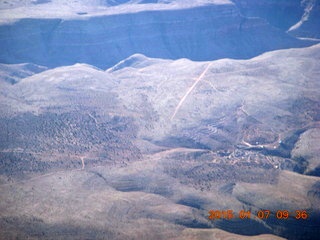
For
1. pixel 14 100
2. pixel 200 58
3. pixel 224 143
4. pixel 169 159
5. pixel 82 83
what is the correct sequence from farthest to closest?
pixel 200 58 → pixel 82 83 → pixel 14 100 → pixel 224 143 → pixel 169 159

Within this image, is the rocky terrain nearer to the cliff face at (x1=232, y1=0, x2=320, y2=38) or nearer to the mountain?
the mountain

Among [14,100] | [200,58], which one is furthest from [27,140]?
[200,58]

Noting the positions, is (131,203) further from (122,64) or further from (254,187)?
(122,64)

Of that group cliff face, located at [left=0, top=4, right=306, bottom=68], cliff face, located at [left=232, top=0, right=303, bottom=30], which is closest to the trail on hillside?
cliff face, located at [left=0, top=4, right=306, bottom=68]

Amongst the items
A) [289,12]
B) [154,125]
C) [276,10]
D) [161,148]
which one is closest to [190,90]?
[154,125]

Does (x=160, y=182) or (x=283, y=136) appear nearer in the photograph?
(x=160, y=182)

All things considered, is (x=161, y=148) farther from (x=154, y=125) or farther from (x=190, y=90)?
(x=190, y=90)

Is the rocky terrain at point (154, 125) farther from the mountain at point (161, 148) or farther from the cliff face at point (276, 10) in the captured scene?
the cliff face at point (276, 10)
